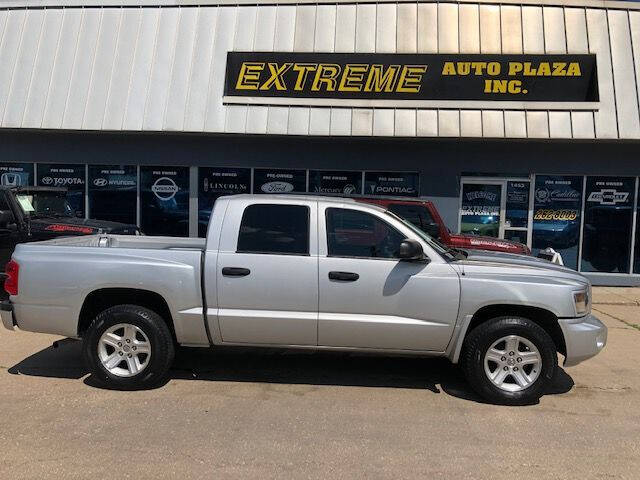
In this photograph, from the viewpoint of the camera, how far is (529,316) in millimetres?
5012

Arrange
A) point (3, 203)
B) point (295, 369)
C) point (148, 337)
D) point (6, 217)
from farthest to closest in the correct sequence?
point (3, 203), point (6, 217), point (295, 369), point (148, 337)

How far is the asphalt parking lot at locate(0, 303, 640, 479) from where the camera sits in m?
3.71

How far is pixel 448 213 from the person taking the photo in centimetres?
1185

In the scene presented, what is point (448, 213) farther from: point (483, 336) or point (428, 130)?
point (483, 336)

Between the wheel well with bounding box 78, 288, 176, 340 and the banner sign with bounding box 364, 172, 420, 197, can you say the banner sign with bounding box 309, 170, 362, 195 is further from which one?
the wheel well with bounding box 78, 288, 176, 340

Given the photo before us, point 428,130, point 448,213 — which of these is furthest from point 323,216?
point 448,213

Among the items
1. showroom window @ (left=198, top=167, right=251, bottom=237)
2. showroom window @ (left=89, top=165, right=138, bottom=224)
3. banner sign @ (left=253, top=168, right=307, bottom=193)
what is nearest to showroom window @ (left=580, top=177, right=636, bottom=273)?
banner sign @ (left=253, top=168, right=307, bottom=193)

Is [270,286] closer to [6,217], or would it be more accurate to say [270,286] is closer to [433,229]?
[433,229]

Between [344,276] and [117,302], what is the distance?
2152 millimetres

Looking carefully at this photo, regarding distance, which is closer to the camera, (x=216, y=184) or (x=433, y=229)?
(x=433, y=229)

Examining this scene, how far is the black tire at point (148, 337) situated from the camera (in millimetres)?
4996

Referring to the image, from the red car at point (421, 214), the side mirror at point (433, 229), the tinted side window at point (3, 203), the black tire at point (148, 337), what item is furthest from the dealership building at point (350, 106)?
the black tire at point (148, 337)

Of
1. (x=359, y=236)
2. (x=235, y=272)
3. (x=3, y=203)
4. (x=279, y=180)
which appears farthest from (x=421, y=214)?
(x=3, y=203)

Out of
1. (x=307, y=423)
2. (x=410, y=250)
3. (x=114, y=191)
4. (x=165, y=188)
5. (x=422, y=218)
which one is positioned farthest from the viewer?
(x=114, y=191)
